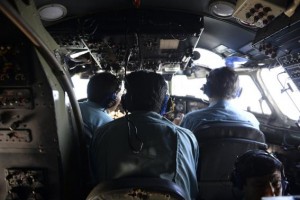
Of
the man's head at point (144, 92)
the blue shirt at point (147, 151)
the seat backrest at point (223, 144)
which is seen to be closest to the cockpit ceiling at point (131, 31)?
the man's head at point (144, 92)

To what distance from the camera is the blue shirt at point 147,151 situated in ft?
4.76

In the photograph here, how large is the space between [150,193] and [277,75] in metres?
2.38

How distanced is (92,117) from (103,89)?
0.26 m

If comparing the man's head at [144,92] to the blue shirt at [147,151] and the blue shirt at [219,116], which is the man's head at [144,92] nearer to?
the blue shirt at [147,151]

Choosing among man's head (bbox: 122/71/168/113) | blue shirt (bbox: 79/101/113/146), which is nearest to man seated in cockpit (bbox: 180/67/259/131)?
man's head (bbox: 122/71/168/113)

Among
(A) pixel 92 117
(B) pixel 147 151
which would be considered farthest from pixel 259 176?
(A) pixel 92 117

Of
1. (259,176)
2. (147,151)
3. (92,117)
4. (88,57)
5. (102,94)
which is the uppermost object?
(88,57)

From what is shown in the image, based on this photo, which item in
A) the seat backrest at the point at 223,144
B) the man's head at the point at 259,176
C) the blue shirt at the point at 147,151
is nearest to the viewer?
the man's head at the point at 259,176

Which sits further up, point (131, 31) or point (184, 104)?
point (131, 31)

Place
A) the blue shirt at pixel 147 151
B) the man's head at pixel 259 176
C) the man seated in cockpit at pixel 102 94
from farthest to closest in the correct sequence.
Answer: the man seated in cockpit at pixel 102 94
the blue shirt at pixel 147 151
the man's head at pixel 259 176

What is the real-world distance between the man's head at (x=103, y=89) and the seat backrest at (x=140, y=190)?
47.6 inches

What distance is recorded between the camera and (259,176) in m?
1.30

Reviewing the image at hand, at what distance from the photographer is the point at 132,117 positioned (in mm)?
1583

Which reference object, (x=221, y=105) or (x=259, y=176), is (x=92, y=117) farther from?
(x=259, y=176)
